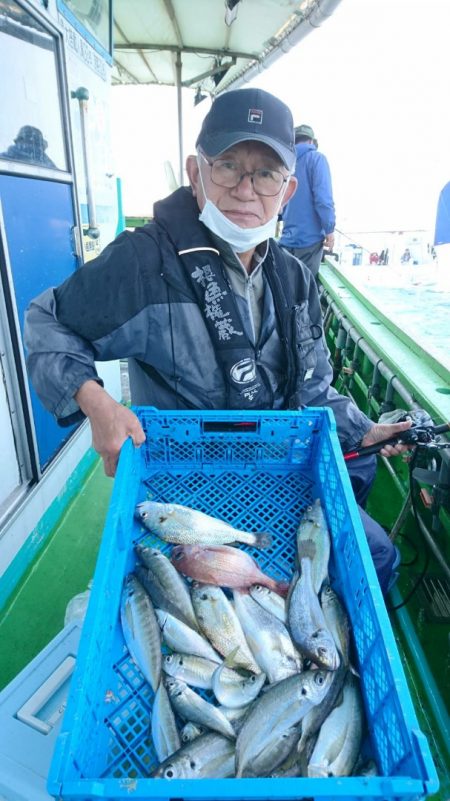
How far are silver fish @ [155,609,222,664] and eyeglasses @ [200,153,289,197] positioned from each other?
5.59 feet

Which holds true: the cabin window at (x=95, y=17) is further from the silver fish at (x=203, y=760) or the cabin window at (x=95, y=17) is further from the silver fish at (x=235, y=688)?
the silver fish at (x=203, y=760)

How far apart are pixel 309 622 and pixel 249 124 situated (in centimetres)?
188

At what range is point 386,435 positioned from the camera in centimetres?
206

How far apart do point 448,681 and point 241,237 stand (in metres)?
2.27

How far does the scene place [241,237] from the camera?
6.43 ft

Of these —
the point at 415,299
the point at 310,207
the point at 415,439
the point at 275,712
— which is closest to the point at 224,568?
the point at 275,712

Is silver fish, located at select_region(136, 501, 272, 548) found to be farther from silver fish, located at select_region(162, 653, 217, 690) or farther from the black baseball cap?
the black baseball cap

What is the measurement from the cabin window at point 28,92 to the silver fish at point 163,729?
253 centimetres

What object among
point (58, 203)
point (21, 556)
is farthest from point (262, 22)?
point (21, 556)

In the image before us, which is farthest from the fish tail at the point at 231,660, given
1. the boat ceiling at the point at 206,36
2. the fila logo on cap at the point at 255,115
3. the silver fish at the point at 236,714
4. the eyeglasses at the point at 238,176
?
the boat ceiling at the point at 206,36

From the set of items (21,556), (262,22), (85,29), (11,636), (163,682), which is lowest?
(11,636)

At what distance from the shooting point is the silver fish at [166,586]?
1.51 m

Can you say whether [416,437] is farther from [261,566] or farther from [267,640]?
[267,640]

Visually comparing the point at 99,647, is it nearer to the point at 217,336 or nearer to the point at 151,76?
the point at 217,336
